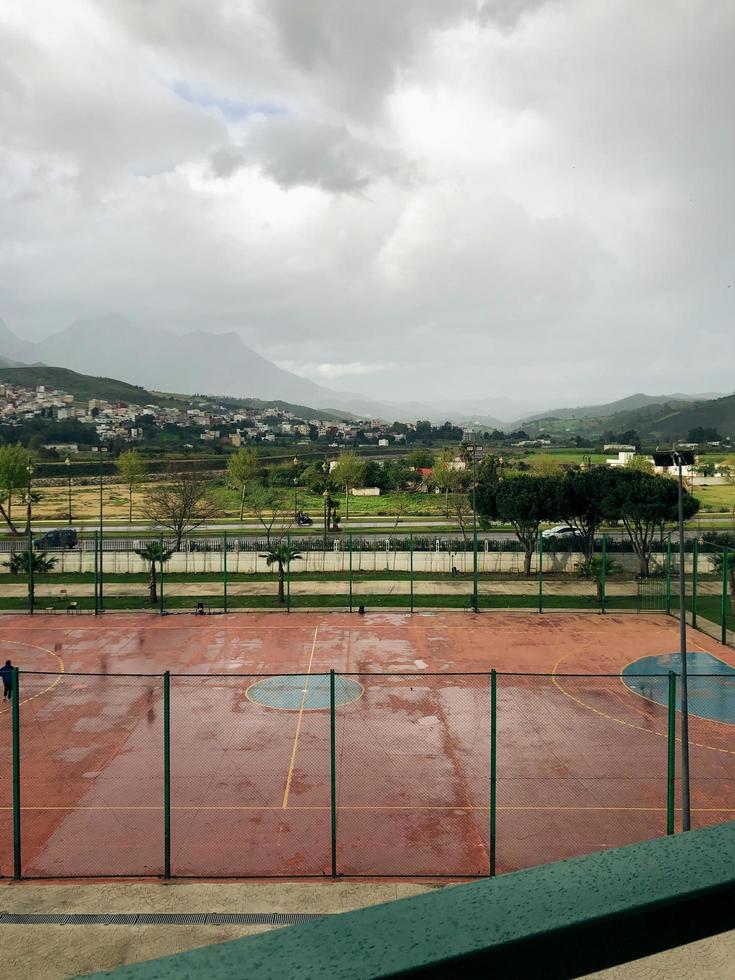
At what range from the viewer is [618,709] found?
21.2m

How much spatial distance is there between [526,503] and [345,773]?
26.5 meters

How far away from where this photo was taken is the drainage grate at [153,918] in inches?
473

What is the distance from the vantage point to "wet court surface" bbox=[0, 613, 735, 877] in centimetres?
1443

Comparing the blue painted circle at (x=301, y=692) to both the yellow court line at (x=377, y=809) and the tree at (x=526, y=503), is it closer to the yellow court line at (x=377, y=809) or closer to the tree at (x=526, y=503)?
the yellow court line at (x=377, y=809)

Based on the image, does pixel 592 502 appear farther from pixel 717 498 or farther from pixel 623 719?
pixel 717 498

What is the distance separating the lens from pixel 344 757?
1836 cm

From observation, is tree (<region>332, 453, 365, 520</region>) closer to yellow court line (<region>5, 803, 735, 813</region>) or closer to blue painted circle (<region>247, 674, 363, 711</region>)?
blue painted circle (<region>247, 674, 363, 711</region>)

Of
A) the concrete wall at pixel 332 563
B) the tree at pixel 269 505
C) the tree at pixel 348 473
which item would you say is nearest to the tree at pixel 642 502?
the concrete wall at pixel 332 563

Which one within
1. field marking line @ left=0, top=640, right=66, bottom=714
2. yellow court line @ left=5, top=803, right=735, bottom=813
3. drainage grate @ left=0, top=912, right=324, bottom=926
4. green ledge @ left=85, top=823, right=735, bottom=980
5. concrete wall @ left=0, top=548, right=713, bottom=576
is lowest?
drainage grate @ left=0, top=912, right=324, bottom=926

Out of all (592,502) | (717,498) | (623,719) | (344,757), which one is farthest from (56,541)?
(717,498)

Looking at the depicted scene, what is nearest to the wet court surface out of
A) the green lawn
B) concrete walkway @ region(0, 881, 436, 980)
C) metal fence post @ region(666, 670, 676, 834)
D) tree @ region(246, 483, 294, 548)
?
metal fence post @ region(666, 670, 676, 834)

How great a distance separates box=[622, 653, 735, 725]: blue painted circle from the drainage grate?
10911 mm

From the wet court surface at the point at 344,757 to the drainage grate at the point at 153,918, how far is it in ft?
4.28

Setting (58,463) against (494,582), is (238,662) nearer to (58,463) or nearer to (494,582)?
(494,582)
